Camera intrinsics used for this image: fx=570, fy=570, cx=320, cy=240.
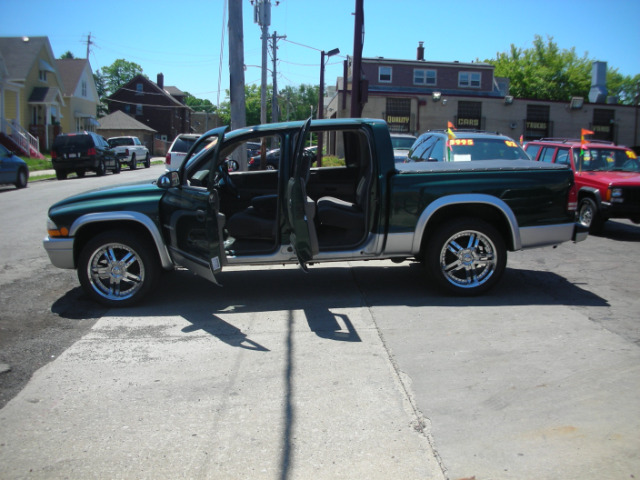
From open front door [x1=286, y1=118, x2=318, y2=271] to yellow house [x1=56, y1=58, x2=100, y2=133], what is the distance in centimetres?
4646

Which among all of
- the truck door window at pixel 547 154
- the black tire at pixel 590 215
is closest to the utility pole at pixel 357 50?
the truck door window at pixel 547 154

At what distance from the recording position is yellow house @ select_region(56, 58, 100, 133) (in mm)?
49094

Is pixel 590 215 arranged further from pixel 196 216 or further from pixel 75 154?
pixel 75 154

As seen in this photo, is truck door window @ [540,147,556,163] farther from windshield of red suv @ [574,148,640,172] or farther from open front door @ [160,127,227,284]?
open front door @ [160,127,227,284]

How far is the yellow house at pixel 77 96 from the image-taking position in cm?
4909

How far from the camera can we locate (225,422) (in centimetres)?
361

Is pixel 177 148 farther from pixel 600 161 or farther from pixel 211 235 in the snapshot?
pixel 211 235

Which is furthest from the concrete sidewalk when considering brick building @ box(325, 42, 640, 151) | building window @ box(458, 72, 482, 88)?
building window @ box(458, 72, 482, 88)

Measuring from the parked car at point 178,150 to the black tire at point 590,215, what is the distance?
11.7m

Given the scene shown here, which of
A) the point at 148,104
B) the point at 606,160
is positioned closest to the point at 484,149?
the point at 606,160

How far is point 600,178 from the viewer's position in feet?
36.0

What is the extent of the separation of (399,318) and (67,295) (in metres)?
3.85

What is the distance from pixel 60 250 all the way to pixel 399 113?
35675 mm

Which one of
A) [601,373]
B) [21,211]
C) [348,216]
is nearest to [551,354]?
[601,373]
